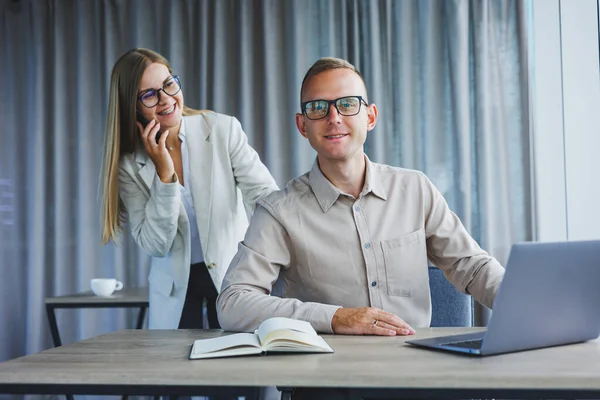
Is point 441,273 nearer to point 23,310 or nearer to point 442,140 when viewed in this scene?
point 442,140

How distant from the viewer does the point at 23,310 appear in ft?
13.7

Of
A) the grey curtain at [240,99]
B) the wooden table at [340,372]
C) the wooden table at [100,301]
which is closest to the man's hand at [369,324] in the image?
the wooden table at [340,372]

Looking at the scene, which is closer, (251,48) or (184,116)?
(184,116)

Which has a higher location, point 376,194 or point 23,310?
point 376,194

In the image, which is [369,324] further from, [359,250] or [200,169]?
[200,169]

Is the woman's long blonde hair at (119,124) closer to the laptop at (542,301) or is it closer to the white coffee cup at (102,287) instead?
the white coffee cup at (102,287)

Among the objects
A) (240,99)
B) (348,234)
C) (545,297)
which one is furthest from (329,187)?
(240,99)

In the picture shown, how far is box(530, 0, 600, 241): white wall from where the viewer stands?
10.8 feet

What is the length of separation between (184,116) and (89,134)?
2.07m

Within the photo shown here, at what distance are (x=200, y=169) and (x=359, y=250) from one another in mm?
792

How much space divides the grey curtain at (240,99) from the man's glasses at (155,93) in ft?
5.96

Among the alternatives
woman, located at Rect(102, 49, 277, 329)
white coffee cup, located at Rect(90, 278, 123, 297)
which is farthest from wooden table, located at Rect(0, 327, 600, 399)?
white coffee cup, located at Rect(90, 278, 123, 297)

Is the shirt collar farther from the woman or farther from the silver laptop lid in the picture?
the silver laptop lid

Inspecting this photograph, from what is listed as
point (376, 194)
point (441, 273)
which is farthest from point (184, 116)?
point (441, 273)
